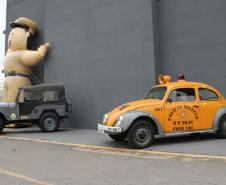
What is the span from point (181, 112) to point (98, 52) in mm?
7761

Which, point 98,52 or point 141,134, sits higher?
point 98,52

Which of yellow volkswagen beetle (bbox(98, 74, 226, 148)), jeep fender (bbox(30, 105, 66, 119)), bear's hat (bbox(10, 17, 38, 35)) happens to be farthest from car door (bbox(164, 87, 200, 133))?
bear's hat (bbox(10, 17, 38, 35))

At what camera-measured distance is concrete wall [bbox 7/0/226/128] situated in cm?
1336

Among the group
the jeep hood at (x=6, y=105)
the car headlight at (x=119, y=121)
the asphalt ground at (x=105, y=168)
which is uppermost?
the jeep hood at (x=6, y=105)

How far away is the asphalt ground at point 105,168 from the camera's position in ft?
19.7

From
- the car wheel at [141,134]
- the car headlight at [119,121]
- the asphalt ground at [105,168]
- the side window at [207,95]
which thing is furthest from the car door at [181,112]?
the asphalt ground at [105,168]

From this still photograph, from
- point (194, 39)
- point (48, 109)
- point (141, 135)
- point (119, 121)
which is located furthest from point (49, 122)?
point (141, 135)

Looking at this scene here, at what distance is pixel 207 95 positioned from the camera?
34.8 ft

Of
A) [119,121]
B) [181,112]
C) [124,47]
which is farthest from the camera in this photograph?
[124,47]

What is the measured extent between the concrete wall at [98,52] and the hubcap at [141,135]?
16.3 feet

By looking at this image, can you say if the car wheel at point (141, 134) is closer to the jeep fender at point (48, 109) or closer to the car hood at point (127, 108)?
the car hood at point (127, 108)

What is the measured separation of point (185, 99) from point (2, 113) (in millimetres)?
8838

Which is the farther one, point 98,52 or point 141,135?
point 98,52

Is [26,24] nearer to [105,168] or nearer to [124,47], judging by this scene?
[124,47]
